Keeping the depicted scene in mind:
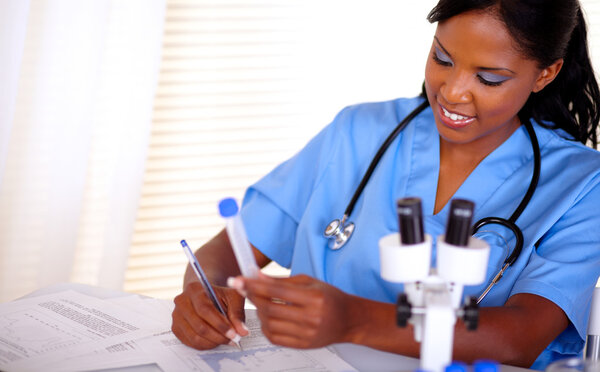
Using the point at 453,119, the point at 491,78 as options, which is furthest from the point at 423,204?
the point at 491,78

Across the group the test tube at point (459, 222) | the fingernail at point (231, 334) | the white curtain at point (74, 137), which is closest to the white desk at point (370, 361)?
the fingernail at point (231, 334)

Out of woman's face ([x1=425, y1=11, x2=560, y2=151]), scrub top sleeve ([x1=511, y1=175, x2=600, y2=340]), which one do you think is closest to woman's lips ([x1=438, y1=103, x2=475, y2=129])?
woman's face ([x1=425, y1=11, x2=560, y2=151])

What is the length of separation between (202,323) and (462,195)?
559 mm

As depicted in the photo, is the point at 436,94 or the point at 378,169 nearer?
the point at 436,94

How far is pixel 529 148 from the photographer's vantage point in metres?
1.34

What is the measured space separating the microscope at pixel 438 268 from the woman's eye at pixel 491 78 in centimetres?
49

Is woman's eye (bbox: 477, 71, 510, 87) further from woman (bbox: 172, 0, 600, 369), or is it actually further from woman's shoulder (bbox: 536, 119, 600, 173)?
woman's shoulder (bbox: 536, 119, 600, 173)

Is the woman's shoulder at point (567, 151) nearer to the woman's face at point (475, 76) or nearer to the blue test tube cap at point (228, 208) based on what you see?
the woman's face at point (475, 76)

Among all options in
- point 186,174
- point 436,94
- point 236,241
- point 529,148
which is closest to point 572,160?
point 529,148

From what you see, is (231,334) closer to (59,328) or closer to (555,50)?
(59,328)

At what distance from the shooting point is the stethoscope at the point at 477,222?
1176 millimetres

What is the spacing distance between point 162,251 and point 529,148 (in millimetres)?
1354

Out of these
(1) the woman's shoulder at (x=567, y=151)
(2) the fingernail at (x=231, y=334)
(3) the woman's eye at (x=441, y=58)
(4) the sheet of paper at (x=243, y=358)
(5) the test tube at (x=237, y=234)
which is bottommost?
(4) the sheet of paper at (x=243, y=358)

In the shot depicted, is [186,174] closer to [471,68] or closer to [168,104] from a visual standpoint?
[168,104]
